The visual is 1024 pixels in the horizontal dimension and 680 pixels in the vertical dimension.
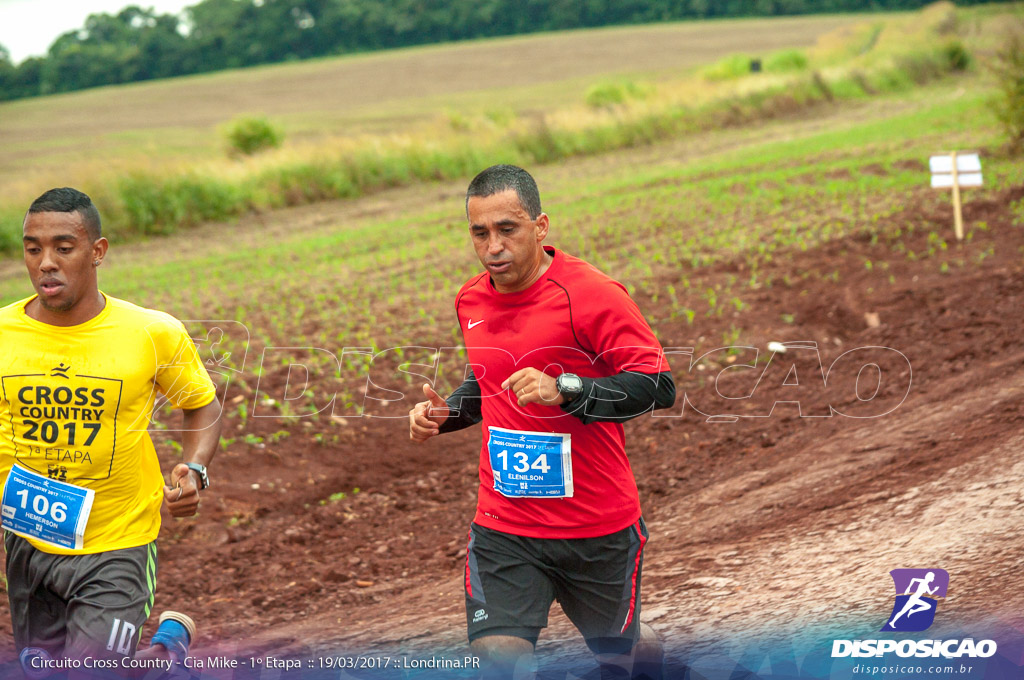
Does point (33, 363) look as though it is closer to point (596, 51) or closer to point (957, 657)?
point (957, 657)

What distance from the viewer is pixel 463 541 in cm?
682

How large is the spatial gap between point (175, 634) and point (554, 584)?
1798 mm

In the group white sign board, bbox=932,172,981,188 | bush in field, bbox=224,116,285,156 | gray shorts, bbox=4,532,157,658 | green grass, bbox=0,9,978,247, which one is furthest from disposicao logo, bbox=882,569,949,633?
bush in field, bbox=224,116,285,156

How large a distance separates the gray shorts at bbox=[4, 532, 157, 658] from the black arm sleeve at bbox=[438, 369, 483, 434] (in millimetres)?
1321

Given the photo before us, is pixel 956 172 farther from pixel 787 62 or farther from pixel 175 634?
pixel 787 62

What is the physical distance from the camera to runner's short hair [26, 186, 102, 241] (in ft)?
12.8

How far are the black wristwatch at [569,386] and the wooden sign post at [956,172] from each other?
1080 cm

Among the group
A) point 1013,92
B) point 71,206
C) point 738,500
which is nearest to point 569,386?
point 71,206

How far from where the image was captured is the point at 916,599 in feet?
14.3

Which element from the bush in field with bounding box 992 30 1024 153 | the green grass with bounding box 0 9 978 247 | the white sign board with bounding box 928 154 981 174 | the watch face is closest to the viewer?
the watch face

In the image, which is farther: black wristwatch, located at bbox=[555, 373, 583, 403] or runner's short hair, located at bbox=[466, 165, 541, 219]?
runner's short hair, located at bbox=[466, 165, 541, 219]

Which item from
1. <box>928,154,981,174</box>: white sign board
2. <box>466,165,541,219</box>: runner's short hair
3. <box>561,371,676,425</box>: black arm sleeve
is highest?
<box>466,165,541,219</box>: runner's short hair

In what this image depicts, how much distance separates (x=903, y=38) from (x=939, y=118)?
27.7 m

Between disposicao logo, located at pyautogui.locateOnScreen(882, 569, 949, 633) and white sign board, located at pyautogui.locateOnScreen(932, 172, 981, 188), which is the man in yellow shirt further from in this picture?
white sign board, located at pyautogui.locateOnScreen(932, 172, 981, 188)
